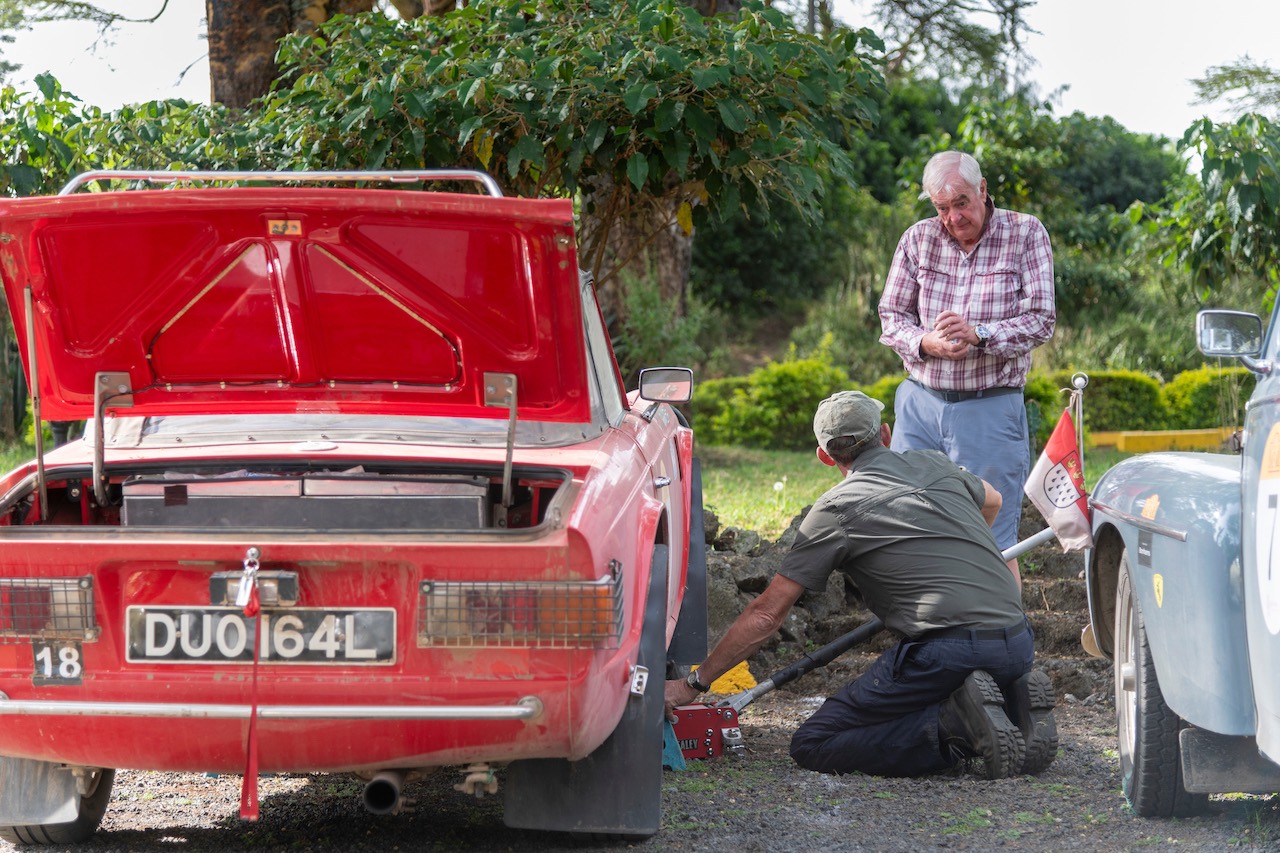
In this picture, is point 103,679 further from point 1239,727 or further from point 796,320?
point 796,320

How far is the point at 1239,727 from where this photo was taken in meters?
3.53

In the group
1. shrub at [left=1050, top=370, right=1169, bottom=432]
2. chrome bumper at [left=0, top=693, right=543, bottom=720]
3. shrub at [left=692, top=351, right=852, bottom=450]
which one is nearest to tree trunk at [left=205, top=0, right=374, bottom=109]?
chrome bumper at [left=0, top=693, right=543, bottom=720]

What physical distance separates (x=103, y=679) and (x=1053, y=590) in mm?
5164

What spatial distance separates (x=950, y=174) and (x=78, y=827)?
13.5 ft

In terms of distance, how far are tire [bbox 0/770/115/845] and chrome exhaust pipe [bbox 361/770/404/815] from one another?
3.26ft

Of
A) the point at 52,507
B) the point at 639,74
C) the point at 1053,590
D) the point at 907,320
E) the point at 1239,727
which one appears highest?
the point at 639,74

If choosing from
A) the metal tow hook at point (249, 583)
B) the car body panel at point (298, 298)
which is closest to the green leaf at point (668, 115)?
the car body panel at point (298, 298)

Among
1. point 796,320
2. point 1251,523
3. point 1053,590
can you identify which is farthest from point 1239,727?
point 796,320

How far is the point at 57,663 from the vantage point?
3264 mm

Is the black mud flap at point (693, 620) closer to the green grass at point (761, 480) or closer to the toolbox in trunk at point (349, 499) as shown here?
the toolbox in trunk at point (349, 499)

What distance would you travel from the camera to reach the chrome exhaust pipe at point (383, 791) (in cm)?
334

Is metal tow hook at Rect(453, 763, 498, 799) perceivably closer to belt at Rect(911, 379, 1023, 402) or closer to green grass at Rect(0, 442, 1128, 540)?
belt at Rect(911, 379, 1023, 402)

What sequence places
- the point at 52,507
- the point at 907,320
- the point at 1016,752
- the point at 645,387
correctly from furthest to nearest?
the point at 907,320, the point at 645,387, the point at 1016,752, the point at 52,507

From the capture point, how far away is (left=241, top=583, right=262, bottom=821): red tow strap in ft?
10.4
